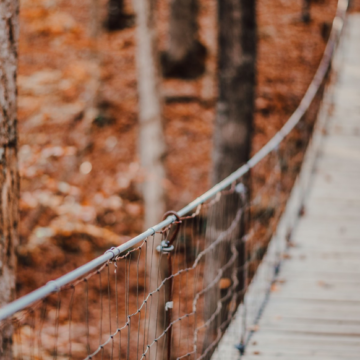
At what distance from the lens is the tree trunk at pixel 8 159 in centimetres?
240

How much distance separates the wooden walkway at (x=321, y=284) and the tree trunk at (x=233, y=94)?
0.87 meters

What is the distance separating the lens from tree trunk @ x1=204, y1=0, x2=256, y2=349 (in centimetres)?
486

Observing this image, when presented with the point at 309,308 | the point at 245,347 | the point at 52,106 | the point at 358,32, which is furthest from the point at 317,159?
the point at 358,32

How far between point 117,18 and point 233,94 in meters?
9.22

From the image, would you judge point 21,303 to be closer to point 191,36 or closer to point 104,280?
point 104,280

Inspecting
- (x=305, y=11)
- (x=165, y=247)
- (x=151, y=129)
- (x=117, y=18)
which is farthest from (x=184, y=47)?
(x=165, y=247)

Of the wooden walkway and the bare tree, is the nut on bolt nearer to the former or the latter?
the wooden walkway

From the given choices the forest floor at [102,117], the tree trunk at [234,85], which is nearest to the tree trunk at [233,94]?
the tree trunk at [234,85]

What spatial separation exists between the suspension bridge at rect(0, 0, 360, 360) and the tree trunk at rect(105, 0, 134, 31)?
650 centimetres

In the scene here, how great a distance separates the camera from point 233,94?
498cm

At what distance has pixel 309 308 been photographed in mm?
3896

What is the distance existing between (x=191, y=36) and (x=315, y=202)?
23.7 ft

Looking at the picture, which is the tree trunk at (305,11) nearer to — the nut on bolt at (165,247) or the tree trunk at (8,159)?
the tree trunk at (8,159)

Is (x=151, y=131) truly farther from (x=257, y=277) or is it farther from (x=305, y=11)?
(x=305, y=11)
